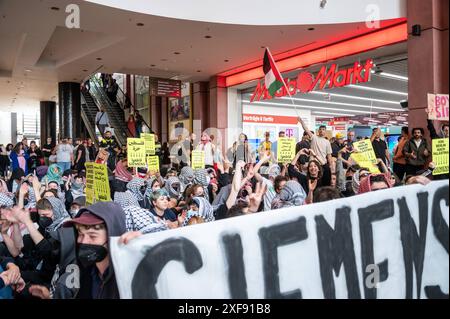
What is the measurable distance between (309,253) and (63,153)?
10.2 m

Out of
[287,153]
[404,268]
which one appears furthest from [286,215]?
[287,153]

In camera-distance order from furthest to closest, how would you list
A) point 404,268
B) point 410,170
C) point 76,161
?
point 76,161 → point 410,170 → point 404,268

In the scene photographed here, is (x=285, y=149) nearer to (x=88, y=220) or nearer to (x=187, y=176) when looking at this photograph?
(x=187, y=176)

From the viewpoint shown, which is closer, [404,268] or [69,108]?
[404,268]

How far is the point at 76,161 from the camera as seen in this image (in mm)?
10797

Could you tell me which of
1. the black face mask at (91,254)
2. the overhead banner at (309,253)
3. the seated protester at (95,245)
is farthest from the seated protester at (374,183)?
the black face mask at (91,254)

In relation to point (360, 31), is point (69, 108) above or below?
below

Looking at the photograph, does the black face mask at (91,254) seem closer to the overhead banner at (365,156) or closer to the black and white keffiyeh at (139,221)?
the black and white keffiyeh at (139,221)

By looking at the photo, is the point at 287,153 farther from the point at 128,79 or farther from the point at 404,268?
the point at 128,79

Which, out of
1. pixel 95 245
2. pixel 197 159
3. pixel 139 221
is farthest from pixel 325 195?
pixel 197 159

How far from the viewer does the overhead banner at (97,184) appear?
12.2 ft

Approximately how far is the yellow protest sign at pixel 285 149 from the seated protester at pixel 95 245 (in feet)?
12.9

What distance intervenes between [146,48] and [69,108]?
5.83 meters
